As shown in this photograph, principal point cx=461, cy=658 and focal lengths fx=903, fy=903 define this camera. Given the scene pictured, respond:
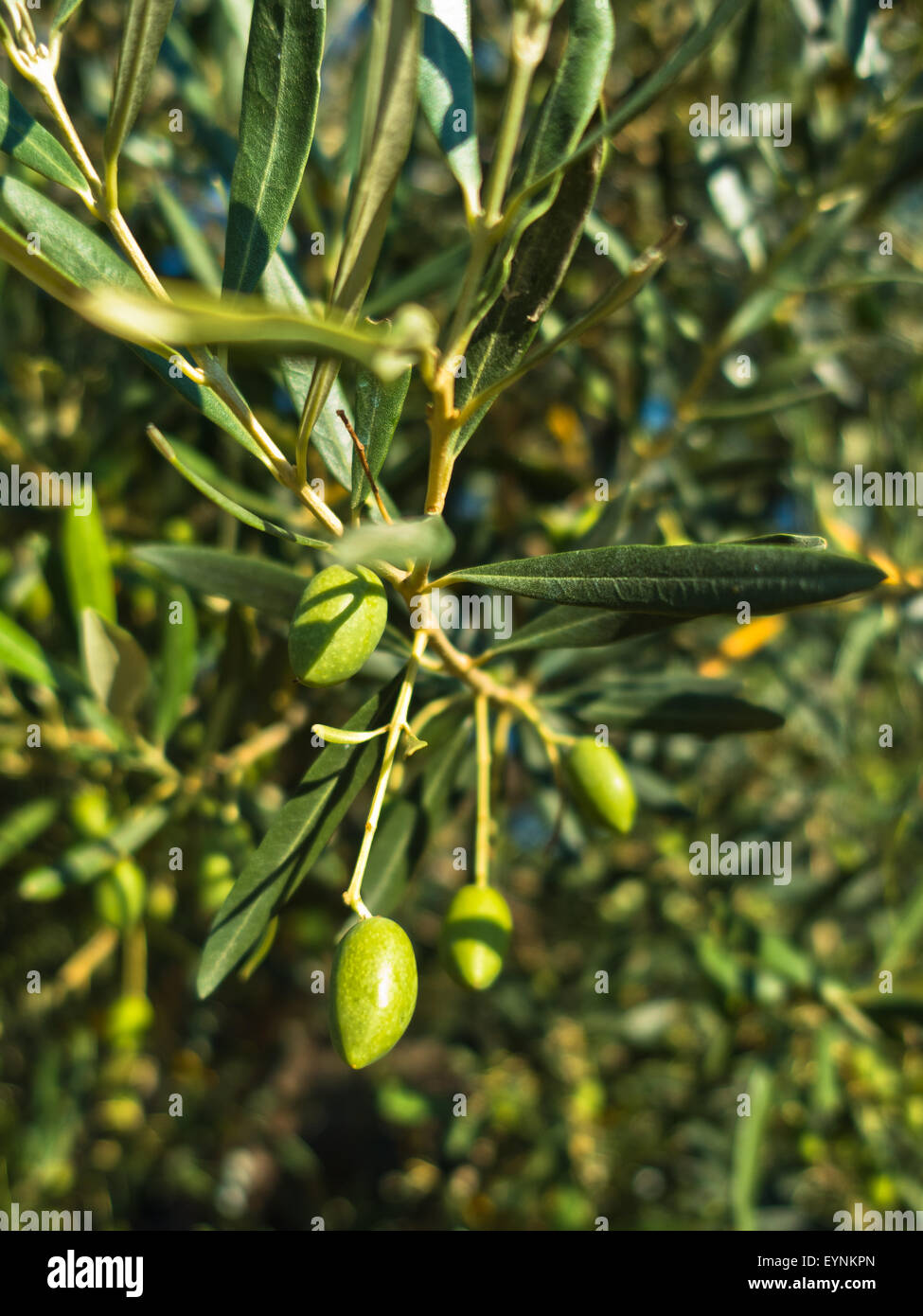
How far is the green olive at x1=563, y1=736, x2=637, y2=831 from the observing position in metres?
1.11

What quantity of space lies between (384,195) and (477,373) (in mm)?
203

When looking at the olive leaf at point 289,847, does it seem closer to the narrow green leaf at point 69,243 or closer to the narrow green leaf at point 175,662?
the narrow green leaf at point 69,243

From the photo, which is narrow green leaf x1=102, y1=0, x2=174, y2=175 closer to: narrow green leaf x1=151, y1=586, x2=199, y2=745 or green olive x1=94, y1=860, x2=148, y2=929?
narrow green leaf x1=151, y1=586, x2=199, y2=745

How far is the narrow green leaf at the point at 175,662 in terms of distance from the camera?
1464 millimetres

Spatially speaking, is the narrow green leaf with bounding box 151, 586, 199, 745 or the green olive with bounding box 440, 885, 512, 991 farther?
the narrow green leaf with bounding box 151, 586, 199, 745

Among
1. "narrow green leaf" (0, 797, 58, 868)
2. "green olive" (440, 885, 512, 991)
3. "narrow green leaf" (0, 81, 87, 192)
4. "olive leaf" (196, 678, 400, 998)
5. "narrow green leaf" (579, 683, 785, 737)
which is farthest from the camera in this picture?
"narrow green leaf" (0, 797, 58, 868)

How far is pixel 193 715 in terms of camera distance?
5.58ft

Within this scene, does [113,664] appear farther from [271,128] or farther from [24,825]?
[271,128]

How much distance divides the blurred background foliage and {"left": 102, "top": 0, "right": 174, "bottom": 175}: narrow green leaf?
67 cm

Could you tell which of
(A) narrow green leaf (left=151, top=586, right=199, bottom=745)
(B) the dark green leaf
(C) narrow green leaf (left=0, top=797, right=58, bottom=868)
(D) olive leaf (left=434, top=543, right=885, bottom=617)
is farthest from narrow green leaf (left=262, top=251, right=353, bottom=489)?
(C) narrow green leaf (left=0, top=797, right=58, bottom=868)

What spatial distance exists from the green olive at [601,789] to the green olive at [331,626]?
44cm

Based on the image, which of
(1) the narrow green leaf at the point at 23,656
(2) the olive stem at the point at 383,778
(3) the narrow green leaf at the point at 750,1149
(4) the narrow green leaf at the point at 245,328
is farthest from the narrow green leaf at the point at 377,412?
(3) the narrow green leaf at the point at 750,1149

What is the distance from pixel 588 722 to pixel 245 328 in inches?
38.0
